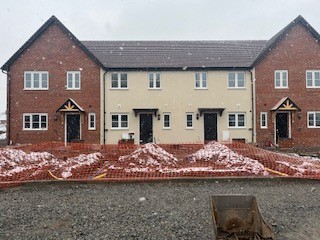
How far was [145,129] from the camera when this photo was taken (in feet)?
80.4

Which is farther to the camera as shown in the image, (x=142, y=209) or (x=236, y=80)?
(x=236, y=80)

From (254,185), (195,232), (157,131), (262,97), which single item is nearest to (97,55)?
(157,131)

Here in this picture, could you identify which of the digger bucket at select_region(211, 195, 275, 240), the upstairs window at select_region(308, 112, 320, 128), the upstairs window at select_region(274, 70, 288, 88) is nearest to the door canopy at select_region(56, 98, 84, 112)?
the upstairs window at select_region(274, 70, 288, 88)

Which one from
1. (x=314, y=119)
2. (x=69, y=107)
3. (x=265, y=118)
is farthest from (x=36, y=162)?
(x=314, y=119)

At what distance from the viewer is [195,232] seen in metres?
5.36

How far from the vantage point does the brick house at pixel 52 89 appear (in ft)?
76.8

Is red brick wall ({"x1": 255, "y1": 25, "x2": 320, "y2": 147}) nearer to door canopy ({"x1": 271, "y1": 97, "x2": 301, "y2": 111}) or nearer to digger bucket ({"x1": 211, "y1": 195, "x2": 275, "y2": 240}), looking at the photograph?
door canopy ({"x1": 271, "y1": 97, "x2": 301, "y2": 111})

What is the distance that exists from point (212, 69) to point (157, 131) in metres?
6.87

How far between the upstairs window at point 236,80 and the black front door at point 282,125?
12.8ft

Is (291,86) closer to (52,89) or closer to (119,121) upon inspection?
(119,121)

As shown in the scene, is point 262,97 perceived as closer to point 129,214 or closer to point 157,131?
point 157,131

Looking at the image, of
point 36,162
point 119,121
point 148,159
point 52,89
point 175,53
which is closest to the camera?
point 148,159

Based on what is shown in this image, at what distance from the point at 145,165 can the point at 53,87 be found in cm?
1500

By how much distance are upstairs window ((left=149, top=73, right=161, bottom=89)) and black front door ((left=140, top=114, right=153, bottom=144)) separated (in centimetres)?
242
